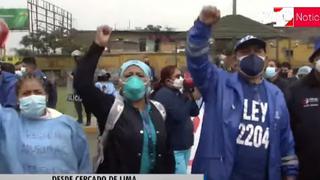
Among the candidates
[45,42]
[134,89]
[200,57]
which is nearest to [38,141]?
[134,89]

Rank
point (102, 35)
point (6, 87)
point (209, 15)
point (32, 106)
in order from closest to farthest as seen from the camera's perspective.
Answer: point (209, 15)
point (32, 106)
point (102, 35)
point (6, 87)

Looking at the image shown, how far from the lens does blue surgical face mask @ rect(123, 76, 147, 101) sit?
439 centimetres

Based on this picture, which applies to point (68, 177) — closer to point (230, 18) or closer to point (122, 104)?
point (122, 104)

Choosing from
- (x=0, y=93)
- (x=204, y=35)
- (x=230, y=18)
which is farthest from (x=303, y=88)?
(x=230, y=18)

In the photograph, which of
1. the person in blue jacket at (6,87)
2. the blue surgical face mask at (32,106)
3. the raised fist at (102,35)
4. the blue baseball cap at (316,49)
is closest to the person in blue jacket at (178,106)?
the person in blue jacket at (6,87)

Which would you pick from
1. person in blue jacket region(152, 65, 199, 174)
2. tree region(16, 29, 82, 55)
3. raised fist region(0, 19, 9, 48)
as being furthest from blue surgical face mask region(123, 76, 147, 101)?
tree region(16, 29, 82, 55)

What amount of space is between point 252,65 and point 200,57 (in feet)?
1.30

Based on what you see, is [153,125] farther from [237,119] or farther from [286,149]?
[286,149]

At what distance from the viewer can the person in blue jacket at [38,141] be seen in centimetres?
407

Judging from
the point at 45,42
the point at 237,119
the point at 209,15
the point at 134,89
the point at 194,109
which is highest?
the point at 209,15

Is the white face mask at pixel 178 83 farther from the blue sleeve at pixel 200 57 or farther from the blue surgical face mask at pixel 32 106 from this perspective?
the blue surgical face mask at pixel 32 106

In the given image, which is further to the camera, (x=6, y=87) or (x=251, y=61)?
(x=6, y=87)

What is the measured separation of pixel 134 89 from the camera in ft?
14.4

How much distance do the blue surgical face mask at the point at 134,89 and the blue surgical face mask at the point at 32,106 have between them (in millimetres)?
552
